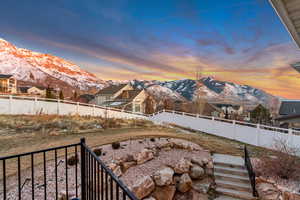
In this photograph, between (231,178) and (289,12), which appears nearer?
(289,12)

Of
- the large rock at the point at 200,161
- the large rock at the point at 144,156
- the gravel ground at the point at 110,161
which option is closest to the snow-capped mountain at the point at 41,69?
the gravel ground at the point at 110,161

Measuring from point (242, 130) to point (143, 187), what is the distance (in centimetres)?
775

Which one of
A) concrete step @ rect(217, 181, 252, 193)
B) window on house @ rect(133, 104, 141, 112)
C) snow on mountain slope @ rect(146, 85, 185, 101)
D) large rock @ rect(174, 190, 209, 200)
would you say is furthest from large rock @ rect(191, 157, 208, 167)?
snow on mountain slope @ rect(146, 85, 185, 101)

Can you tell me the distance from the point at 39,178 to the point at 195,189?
4.51 metres

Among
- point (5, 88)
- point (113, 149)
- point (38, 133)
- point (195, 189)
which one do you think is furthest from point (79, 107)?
point (5, 88)

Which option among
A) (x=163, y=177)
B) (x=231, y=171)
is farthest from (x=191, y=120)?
(x=163, y=177)

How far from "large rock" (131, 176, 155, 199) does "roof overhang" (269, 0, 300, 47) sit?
434 cm

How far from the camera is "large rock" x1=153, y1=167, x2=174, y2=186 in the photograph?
464 centimetres

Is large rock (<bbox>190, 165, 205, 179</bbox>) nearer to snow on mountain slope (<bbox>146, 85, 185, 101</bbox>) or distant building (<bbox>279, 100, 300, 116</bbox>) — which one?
distant building (<bbox>279, 100, 300, 116</bbox>)

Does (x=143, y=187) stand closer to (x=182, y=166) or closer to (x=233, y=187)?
(x=182, y=166)

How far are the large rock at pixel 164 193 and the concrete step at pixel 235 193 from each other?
60.9 inches

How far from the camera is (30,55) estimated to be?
3236 inches

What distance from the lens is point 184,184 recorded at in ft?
16.4

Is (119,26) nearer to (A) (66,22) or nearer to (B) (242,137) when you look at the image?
(A) (66,22)
